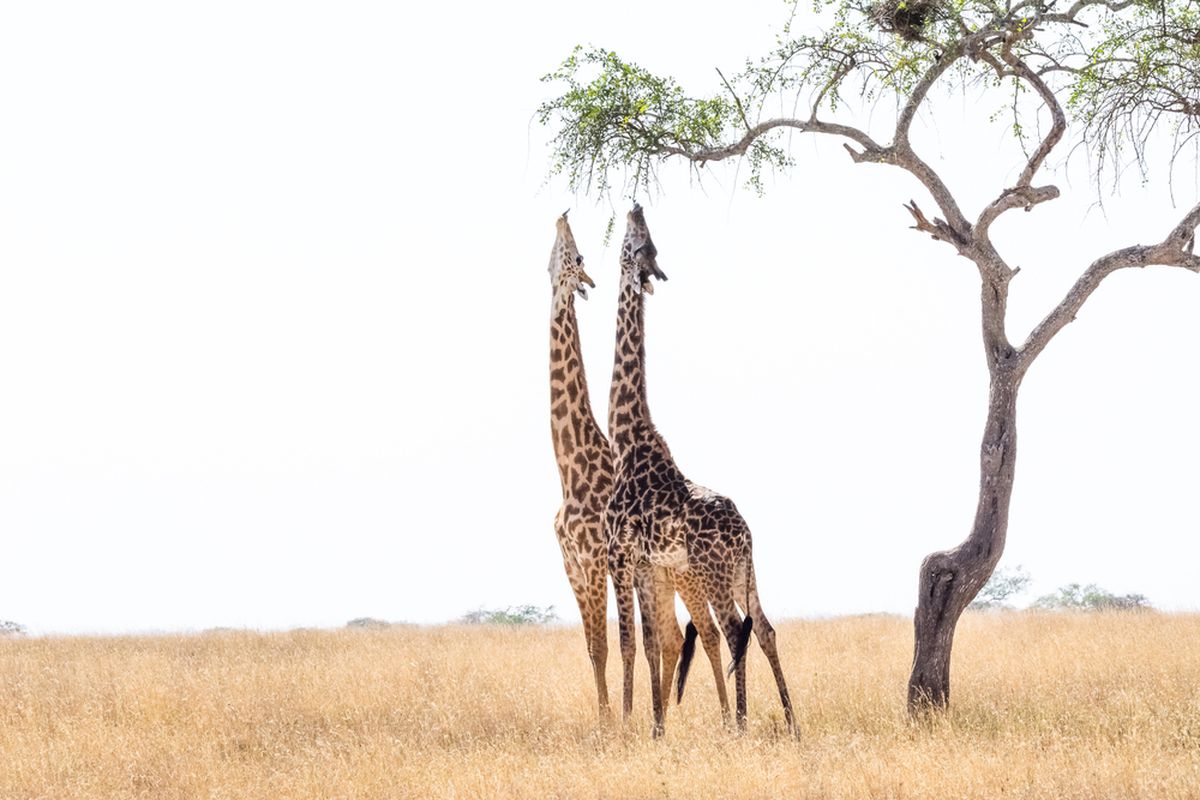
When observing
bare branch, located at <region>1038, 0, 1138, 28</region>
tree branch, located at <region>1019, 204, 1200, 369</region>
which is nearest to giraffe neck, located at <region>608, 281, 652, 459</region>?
tree branch, located at <region>1019, 204, 1200, 369</region>

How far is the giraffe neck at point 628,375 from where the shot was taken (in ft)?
38.6

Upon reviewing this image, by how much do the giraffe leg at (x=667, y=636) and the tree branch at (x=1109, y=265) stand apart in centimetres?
415

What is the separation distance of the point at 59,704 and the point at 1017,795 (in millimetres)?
9694

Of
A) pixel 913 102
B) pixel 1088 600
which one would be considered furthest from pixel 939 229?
pixel 1088 600

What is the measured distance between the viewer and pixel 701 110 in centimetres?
1386

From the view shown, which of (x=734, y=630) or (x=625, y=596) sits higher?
(x=625, y=596)

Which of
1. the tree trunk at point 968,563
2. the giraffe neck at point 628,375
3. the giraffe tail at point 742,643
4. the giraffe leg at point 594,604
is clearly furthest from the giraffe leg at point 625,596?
the tree trunk at point 968,563

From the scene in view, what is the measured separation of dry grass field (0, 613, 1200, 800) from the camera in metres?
9.04

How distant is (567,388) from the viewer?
12875 mm

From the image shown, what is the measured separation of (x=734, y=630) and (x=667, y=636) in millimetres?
1260

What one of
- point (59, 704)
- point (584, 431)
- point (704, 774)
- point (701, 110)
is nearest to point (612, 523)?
point (584, 431)

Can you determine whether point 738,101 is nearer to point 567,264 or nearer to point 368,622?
point 567,264

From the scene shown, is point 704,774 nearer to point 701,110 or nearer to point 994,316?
point 994,316

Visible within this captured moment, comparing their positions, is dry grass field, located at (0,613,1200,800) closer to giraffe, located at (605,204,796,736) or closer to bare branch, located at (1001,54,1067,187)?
giraffe, located at (605,204,796,736)
